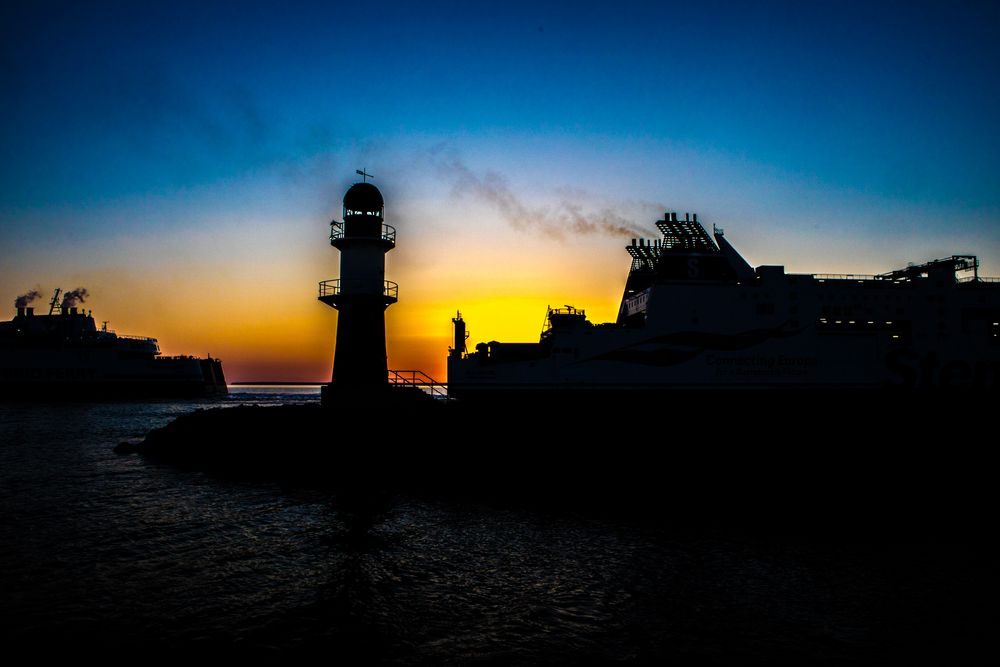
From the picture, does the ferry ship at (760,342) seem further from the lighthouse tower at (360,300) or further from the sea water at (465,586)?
the sea water at (465,586)

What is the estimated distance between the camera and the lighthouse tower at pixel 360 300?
24734 millimetres

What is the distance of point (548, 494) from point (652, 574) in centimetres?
656

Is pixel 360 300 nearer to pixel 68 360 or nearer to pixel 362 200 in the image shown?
pixel 362 200

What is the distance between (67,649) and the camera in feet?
24.3

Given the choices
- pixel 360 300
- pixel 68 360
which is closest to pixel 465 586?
pixel 360 300

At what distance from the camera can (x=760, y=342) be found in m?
26.7

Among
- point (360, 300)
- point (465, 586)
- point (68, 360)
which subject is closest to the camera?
point (465, 586)

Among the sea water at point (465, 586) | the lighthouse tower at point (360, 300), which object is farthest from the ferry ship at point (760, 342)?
the sea water at point (465, 586)

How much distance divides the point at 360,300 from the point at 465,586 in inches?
691

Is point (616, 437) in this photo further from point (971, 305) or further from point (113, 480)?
point (971, 305)

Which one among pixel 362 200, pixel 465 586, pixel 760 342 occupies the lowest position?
pixel 465 586

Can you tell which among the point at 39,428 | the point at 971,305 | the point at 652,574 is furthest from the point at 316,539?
the point at 39,428

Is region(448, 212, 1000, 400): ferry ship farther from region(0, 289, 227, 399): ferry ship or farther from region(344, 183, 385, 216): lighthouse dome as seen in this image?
region(0, 289, 227, 399): ferry ship

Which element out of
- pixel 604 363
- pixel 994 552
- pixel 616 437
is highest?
pixel 604 363
